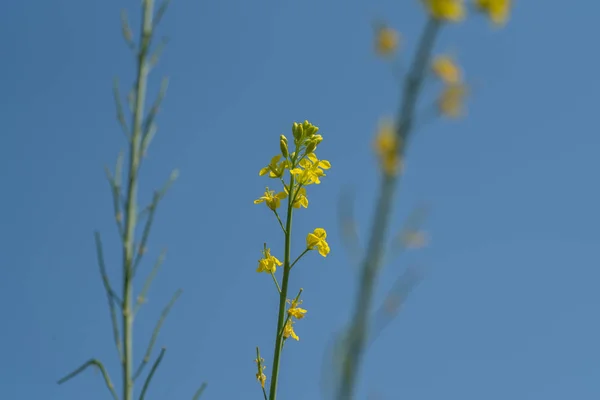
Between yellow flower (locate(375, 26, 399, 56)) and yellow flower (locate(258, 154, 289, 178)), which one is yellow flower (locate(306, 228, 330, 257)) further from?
yellow flower (locate(375, 26, 399, 56))

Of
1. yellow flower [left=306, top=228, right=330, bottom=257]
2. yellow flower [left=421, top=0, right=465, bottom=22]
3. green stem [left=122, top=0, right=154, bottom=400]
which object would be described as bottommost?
yellow flower [left=421, top=0, right=465, bottom=22]

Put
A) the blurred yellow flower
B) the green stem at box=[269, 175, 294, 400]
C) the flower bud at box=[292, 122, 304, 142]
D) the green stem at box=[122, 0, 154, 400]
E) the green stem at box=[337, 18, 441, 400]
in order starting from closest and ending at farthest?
the green stem at box=[337, 18, 441, 400] → the green stem at box=[122, 0, 154, 400] → the green stem at box=[269, 175, 294, 400] → the blurred yellow flower → the flower bud at box=[292, 122, 304, 142]

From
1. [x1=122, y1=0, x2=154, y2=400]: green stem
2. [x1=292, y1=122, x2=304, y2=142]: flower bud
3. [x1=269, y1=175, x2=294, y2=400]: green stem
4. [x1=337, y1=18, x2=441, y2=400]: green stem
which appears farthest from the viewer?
[x1=292, y1=122, x2=304, y2=142]: flower bud

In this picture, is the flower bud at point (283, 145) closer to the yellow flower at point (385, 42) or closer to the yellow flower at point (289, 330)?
the yellow flower at point (289, 330)

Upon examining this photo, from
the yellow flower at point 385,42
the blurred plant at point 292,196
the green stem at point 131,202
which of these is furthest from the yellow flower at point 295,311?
the yellow flower at point 385,42

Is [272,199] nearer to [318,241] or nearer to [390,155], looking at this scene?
[318,241]

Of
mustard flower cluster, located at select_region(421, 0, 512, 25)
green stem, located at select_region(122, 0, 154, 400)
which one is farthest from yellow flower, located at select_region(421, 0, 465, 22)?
green stem, located at select_region(122, 0, 154, 400)
